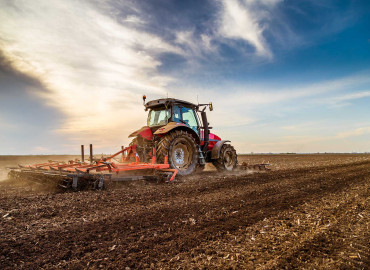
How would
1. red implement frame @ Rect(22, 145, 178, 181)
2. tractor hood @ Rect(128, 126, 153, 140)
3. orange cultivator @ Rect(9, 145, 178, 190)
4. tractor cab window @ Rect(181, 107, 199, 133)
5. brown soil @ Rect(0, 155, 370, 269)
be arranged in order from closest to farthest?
brown soil @ Rect(0, 155, 370, 269), orange cultivator @ Rect(9, 145, 178, 190), red implement frame @ Rect(22, 145, 178, 181), tractor hood @ Rect(128, 126, 153, 140), tractor cab window @ Rect(181, 107, 199, 133)

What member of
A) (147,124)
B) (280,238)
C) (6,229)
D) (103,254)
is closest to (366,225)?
(280,238)

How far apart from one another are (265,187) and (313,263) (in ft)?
13.3

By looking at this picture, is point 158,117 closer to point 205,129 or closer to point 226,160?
point 205,129

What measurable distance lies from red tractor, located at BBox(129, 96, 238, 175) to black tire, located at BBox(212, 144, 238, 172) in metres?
0.32

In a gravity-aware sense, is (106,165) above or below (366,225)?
above

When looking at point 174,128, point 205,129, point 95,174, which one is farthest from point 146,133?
point 95,174

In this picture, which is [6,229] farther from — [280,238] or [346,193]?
[346,193]

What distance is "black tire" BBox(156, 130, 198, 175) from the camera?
763 cm

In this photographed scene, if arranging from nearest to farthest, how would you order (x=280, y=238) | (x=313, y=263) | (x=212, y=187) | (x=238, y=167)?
(x=313, y=263) → (x=280, y=238) → (x=212, y=187) → (x=238, y=167)

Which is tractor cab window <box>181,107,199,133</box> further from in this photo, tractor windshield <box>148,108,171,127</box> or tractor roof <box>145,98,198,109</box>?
tractor windshield <box>148,108,171,127</box>

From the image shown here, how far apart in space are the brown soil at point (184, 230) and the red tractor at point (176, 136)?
2.37 meters

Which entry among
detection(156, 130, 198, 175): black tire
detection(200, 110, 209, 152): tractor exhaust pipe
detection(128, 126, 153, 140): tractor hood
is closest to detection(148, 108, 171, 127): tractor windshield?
detection(128, 126, 153, 140): tractor hood

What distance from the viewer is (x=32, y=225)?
3.62 metres

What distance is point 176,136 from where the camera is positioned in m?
7.86
